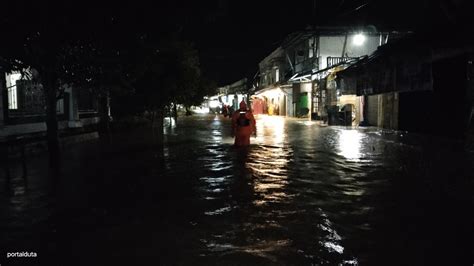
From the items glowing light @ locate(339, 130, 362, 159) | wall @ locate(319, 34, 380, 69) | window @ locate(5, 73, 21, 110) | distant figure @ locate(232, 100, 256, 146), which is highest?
wall @ locate(319, 34, 380, 69)

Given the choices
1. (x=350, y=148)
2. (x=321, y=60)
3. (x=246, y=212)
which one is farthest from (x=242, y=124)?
(x=321, y=60)

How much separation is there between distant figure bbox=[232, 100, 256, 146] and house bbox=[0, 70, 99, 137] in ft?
18.6

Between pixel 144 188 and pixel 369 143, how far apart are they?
10.5m

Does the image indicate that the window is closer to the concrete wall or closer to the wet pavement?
the wet pavement

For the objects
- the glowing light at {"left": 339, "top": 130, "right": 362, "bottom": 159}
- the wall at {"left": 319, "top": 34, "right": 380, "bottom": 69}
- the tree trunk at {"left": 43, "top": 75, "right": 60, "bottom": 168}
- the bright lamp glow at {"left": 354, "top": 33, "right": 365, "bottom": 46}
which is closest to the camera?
the tree trunk at {"left": 43, "top": 75, "right": 60, "bottom": 168}

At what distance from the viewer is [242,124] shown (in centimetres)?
1452

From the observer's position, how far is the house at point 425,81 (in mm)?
14531

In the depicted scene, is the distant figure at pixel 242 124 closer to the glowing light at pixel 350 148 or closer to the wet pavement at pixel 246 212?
the wet pavement at pixel 246 212

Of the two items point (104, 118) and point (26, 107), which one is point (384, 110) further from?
point (26, 107)

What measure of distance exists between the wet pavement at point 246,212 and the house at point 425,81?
425cm

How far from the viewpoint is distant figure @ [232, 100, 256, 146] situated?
14.3 m

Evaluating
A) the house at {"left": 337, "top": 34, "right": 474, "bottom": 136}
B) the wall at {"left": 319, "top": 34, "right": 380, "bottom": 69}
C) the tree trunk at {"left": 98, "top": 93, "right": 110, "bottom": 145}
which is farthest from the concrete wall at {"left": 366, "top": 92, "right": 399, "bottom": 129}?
the tree trunk at {"left": 98, "top": 93, "right": 110, "bottom": 145}

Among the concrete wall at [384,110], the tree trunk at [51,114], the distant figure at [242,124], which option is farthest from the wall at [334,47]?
the tree trunk at [51,114]

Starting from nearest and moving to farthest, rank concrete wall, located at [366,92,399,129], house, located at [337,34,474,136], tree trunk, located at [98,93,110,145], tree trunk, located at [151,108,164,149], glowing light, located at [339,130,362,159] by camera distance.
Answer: glowing light, located at [339,130,362,159] < house, located at [337,34,474,136] < tree trunk, located at [151,108,164,149] < tree trunk, located at [98,93,110,145] < concrete wall, located at [366,92,399,129]
